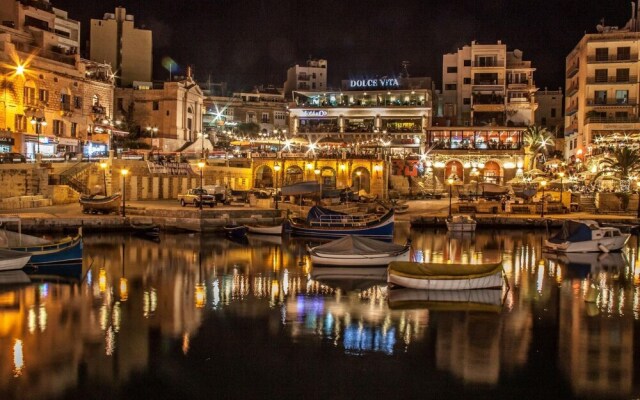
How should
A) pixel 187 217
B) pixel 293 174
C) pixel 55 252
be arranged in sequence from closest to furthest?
pixel 55 252, pixel 187 217, pixel 293 174

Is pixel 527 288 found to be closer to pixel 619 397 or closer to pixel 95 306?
pixel 619 397

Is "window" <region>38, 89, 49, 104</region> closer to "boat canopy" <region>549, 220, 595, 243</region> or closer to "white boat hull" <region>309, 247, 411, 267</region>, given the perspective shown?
"white boat hull" <region>309, 247, 411, 267</region>

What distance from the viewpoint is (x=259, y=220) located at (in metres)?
44.4

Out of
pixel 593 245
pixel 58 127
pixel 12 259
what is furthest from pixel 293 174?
pixel 12 259

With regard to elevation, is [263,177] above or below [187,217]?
above

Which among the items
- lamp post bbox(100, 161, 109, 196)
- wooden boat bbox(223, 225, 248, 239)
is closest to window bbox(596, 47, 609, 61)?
wooden boat bbox(223, 225, 248, 239)

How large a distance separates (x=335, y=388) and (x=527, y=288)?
13788mm

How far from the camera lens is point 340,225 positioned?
40.1 meters

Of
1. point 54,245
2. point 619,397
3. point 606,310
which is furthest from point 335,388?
point 54,245

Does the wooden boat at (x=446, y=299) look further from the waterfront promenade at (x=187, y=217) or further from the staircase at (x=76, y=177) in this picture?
the staircase at (x=76, y=177)

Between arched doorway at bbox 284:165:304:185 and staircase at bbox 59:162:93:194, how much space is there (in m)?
21.3

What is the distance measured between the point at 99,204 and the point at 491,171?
144 feet

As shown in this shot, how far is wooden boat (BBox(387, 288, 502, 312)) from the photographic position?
22422mm

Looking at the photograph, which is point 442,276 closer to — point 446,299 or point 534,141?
point 446,299
